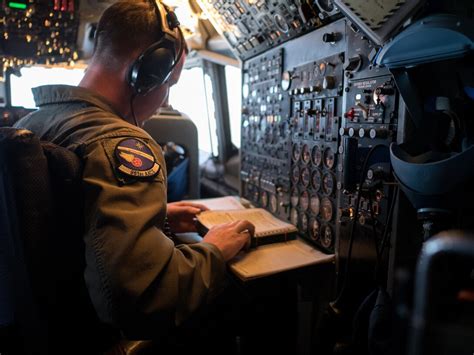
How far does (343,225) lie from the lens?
1304 mm

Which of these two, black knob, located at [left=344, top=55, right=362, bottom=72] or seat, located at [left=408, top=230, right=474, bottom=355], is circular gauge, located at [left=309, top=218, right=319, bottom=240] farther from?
seat, located at [left=408, top=230, right=474, bottom=355]

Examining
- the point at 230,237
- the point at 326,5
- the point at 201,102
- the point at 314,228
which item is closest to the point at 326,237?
the point at 314,228

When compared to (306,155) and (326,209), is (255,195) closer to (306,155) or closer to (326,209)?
(306,155)

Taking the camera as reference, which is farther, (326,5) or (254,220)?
(254,220)

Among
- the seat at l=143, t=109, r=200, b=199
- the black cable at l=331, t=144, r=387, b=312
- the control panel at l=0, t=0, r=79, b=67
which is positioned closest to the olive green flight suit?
the black cable at l=331, t=144, r=387, b=312

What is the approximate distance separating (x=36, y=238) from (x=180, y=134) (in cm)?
176

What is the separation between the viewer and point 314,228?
150 centimetres

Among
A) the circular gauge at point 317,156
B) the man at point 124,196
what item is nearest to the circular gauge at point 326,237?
the circular gauge at point 317,156

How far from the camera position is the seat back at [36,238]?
28.8 inches

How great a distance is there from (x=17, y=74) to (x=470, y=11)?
2.89 metres

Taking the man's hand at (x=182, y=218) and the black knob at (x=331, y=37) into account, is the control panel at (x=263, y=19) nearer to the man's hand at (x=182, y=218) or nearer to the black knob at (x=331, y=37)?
the black knob at (x=331, y=37)

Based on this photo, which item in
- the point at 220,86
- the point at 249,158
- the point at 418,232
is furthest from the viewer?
the point at 220,86

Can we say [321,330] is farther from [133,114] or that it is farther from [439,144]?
[133,114]

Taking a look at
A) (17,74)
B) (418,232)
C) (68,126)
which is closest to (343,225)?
(418,232)
